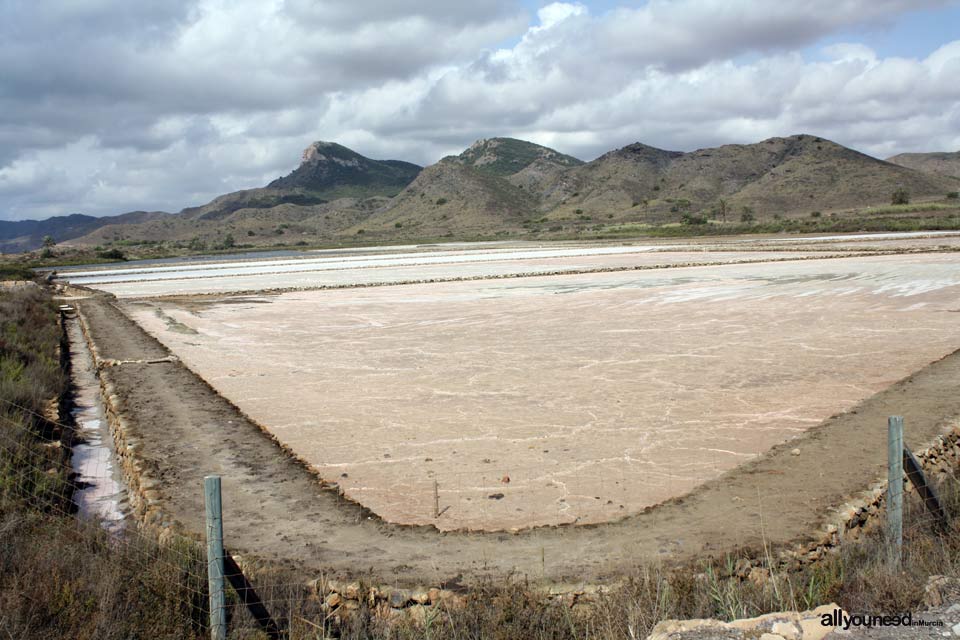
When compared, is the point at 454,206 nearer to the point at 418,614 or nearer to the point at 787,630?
the point at 418,614

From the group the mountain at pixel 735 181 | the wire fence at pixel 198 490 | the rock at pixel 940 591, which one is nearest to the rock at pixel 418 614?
the wire fence at pixel 198 490

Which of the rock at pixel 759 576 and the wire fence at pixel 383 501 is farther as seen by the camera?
the rock at pixel 759 576

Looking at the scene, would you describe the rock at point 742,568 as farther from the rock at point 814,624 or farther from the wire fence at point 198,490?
the rock at point 814,624

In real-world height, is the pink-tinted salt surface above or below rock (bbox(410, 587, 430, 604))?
above

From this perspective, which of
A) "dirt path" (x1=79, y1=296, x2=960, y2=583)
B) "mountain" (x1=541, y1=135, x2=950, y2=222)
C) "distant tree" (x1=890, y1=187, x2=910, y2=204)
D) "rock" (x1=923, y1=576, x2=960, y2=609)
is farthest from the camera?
"mountain" (x1=541, y1=135, x2=950, y2=222)

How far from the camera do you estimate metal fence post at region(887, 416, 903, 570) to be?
491 centimetres

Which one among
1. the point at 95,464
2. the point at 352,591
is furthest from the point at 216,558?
the point at 95,464

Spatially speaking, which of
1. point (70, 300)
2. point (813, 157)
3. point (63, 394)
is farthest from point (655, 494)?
point (813, 157)

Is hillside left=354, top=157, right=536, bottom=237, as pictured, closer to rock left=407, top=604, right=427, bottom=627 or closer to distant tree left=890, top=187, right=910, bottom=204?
distant tree left=890, top=187, right=910, bottom=204

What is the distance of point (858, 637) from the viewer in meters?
3.78

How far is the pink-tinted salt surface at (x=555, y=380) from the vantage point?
24.8 feet

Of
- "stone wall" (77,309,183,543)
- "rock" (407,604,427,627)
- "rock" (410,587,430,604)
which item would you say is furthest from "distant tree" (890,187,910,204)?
"rock" (407,604,427,627)

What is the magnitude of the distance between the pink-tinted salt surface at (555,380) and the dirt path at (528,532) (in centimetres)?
39

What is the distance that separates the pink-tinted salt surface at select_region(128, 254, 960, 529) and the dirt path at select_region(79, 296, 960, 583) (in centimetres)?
39
